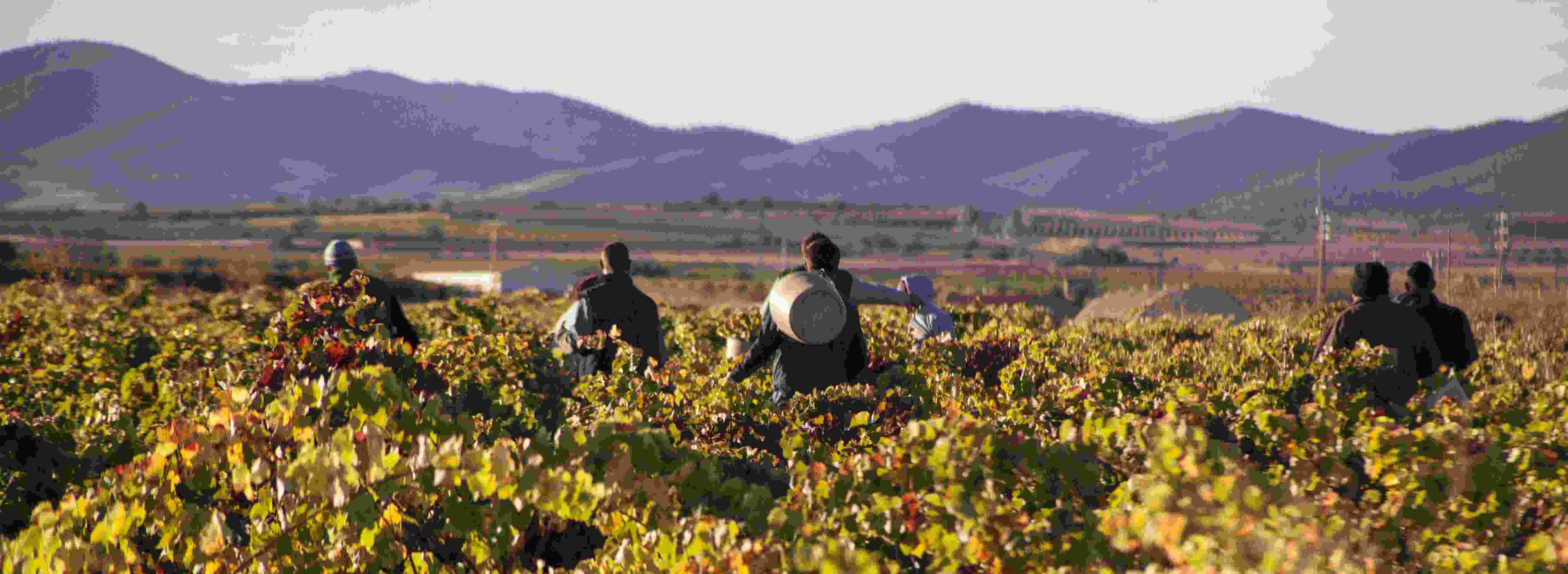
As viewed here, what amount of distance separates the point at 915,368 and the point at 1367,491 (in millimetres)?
3010

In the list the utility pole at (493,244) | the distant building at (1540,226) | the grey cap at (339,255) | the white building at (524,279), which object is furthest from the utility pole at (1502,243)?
the distant building at (1540,226)

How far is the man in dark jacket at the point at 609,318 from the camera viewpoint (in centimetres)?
674

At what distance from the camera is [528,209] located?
156 m

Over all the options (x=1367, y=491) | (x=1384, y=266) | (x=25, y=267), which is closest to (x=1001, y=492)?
(x=1367, y=491)

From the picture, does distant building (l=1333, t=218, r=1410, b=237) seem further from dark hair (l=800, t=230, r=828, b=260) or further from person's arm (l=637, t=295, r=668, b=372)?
dark hair (l=800, t=230, r=828, b=260)

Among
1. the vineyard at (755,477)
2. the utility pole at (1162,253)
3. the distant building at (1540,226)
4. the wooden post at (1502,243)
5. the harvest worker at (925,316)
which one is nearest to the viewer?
the vineyard at (755,477)

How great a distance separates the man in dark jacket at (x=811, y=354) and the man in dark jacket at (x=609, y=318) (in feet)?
3.07

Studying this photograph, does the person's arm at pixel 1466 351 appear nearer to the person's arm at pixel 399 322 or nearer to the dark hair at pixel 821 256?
the dark hair at pixel 821 256

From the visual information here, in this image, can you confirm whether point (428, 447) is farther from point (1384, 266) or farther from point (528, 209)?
point (528, 209)

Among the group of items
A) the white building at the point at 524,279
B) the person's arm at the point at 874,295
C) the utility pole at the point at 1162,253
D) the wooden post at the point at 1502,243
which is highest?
the person's arm at the point at 874,295

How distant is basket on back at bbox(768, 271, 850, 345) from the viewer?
550 centimetres

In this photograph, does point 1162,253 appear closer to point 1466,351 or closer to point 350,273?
point 1466,351

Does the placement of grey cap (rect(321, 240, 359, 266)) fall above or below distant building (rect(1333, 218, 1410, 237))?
above

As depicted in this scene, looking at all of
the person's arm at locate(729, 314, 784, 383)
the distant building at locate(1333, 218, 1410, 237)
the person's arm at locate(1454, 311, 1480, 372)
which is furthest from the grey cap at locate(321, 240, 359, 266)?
the distant building at locate(1333, 218, 1410, 237)
